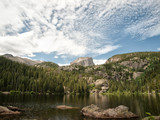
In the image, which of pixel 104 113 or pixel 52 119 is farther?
pixel 104 113

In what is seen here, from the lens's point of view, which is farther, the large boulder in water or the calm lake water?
the large boulder in water

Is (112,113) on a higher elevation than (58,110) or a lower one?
higher

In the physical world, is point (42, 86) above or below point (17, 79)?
below

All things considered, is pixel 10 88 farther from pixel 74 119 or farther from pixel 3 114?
pixel 74 119

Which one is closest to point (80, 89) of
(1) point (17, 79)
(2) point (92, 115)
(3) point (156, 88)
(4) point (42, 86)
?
(4) point (42, 86)

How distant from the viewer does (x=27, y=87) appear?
5782 inches

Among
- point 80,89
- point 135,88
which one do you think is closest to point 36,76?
point 80,89

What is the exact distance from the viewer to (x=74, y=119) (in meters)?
33.4

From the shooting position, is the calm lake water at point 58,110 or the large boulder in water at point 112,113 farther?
the large boulder in water at point 112,113

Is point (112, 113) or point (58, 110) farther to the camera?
point (58, 110)

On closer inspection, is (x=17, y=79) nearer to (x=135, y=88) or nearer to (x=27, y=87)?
(x=27, y=87)

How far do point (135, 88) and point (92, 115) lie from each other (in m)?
180

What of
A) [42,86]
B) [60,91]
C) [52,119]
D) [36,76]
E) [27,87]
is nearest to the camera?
[52,119]

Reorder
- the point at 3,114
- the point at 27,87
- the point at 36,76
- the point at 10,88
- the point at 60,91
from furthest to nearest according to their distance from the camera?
the point at 36,76, the point at 60,91, the point at 27,87, the point at 10,88, the point at 3,114
